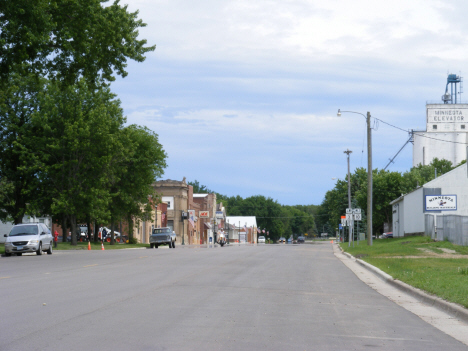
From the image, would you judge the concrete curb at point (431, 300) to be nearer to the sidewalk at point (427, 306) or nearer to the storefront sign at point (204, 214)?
the sidewalk at point (427, 306)

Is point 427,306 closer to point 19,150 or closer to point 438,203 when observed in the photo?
point 438,203

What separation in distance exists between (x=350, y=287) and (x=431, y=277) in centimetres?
212

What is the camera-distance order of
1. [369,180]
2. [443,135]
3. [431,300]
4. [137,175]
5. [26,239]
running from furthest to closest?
1. [443,135]
2. [137,175]
3. [369,180]
4. [26,239]
5. [431,300]

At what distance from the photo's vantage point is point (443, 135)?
105062mm

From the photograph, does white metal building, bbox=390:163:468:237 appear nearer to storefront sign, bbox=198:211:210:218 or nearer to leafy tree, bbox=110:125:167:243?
leafy tree, bbox=110:125:167:243

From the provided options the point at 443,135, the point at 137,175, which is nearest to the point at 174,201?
the point at 137,175

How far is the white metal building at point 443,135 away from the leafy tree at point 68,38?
83043mm

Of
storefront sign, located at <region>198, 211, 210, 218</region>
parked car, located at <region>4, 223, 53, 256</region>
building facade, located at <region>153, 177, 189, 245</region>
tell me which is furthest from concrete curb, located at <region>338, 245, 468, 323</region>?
storefront sign, located at <region>198, 211, 210, 218</region>

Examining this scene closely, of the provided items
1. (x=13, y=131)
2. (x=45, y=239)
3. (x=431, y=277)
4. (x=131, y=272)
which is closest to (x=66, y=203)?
(x=13, y=131)

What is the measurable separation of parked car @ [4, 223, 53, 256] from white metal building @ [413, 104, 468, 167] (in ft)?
267

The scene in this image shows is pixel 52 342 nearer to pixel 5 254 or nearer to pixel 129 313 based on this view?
pixel 129 313

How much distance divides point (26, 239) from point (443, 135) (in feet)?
288

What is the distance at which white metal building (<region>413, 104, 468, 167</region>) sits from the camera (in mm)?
102438

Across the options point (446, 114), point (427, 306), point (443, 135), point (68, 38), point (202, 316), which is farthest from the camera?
point (446, 114)
